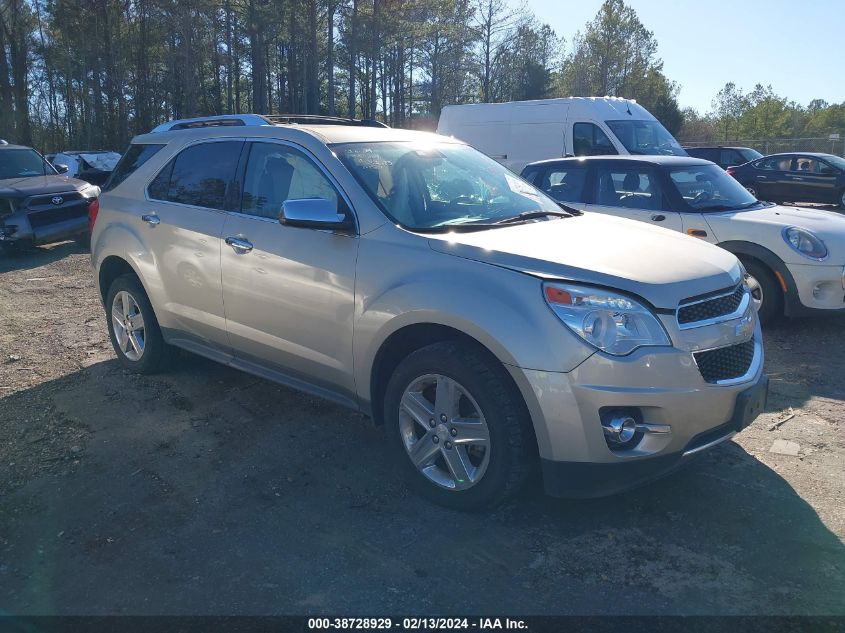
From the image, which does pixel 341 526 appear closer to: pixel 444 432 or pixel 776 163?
pixel 444 432

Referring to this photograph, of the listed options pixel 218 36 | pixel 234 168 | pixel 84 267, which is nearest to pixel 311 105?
pixel 218 36

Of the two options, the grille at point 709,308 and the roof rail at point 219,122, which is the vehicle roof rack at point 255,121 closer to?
the roof rail at point 219,122

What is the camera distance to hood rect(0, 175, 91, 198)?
11367mm

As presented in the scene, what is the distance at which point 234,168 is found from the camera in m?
4.69

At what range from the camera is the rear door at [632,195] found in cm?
732

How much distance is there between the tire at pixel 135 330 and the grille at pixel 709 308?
3852mm

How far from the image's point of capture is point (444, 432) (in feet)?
11.5

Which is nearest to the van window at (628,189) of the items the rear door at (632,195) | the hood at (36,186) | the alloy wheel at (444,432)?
the rear door at (632,195)

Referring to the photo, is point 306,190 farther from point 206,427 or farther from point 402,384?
point 206,427

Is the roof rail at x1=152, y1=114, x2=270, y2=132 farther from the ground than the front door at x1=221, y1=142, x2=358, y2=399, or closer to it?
farther from the ground

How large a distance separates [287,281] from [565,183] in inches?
190

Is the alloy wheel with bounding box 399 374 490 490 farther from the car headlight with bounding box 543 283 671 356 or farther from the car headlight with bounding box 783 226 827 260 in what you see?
the car headlight with bounding box 783 226 827 260

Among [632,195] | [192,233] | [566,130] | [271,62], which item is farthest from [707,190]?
[271,62]

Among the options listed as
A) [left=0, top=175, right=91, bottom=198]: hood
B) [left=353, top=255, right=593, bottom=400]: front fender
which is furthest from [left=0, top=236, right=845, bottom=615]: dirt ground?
[left=0, top=175, right=91, bottom=198]: hood
